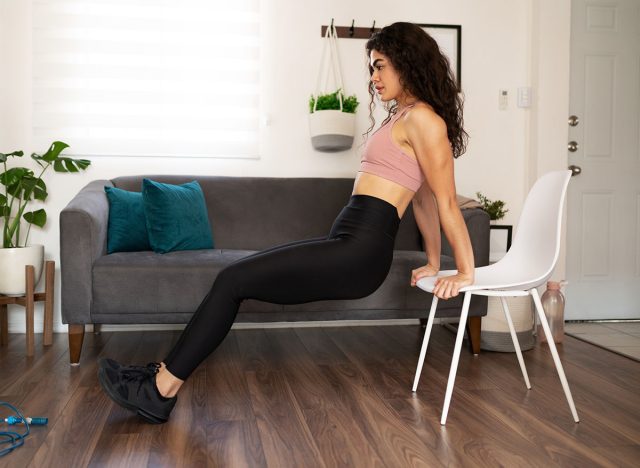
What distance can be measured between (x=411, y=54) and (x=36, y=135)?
7.99 ft

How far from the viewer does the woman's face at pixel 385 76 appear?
6.58 ft

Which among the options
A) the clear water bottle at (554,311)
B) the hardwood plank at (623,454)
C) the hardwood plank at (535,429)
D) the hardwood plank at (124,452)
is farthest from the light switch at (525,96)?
the hardwood plank at (124,452)

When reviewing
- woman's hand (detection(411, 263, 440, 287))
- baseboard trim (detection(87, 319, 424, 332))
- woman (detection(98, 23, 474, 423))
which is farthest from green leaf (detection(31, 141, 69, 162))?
woman's hand (detection(411, 263, 440, 287))

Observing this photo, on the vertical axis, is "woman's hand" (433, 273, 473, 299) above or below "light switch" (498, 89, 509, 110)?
Result: below

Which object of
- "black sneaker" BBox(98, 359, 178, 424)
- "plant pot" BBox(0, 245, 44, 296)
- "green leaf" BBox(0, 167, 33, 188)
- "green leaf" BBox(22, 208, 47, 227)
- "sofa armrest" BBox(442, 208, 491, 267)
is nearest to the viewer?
"black sneaker" BBox(98, 359, 178, 424)

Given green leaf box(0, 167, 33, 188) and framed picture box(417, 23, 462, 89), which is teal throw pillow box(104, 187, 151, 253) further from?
framed picture box(417, 23, 462, 89)

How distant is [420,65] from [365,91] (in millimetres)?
1881

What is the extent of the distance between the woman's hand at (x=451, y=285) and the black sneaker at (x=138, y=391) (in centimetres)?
88

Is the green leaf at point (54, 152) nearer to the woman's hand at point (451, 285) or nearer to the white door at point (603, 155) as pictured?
the woman's hand at point (451, 285)

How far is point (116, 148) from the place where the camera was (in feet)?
11.8

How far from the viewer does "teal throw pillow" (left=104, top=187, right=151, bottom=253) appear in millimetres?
3045

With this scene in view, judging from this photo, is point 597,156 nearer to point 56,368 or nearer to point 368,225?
point 368,225

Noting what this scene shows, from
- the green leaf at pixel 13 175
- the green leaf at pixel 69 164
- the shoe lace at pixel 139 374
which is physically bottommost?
the shoe lace at pixel 139 374

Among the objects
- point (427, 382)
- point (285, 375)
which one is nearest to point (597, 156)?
point (427, 382)
